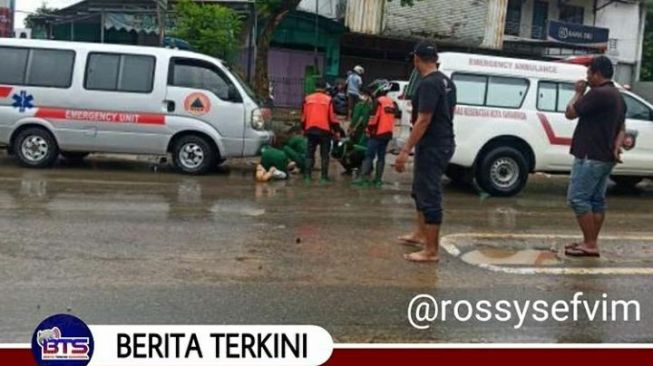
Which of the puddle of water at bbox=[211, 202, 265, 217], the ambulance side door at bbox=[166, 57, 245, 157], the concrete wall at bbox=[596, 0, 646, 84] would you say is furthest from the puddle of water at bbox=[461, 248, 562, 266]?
the concrete wall at bbox=[596, 0, 646, 84]

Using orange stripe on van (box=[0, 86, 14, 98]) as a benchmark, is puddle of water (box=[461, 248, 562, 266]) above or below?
below

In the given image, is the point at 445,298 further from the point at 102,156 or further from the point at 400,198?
the point at 102,156

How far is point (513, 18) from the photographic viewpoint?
31.5 m

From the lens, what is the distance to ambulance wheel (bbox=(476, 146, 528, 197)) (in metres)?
11.1

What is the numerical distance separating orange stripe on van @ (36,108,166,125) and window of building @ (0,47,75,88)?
0.40 m

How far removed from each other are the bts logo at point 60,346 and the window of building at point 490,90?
7945 millimetres

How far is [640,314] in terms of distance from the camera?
5176mm

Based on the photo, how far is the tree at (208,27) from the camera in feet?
59.4

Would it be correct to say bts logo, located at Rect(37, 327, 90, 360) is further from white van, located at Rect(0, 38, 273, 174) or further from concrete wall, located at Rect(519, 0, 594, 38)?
concrete wall, located at Rect(519, 0, 594, 38)

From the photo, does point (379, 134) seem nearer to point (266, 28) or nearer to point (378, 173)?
point (378, 173)

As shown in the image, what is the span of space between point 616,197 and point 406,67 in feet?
59.8

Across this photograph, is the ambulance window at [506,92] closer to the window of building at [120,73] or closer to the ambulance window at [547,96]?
the ambulance window at [547,96]

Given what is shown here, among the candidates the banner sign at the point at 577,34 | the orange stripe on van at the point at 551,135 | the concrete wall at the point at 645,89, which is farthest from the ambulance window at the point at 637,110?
the concrete wall at the point at 645,89

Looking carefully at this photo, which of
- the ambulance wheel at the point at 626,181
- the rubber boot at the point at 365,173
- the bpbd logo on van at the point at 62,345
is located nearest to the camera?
the bpbd logo on van at the point at 62,345
